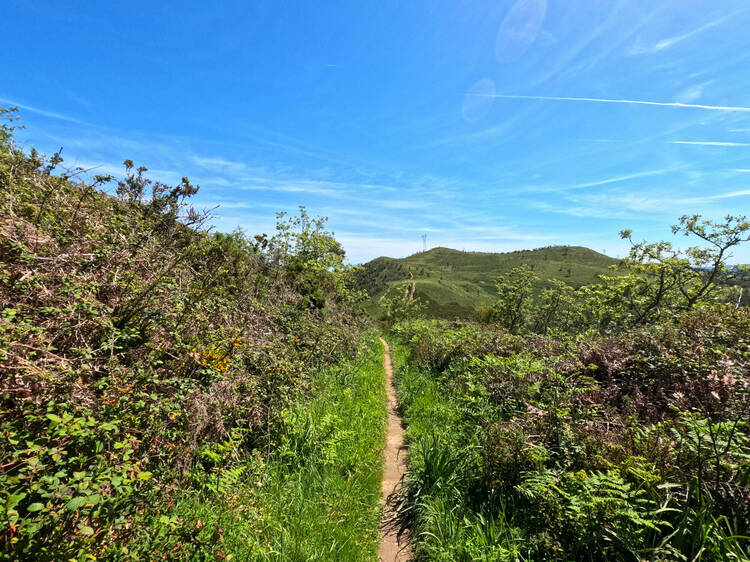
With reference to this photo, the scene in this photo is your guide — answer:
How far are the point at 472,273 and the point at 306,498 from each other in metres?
178

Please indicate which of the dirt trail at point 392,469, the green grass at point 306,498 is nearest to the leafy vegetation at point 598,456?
the dirt trail at point 392,469

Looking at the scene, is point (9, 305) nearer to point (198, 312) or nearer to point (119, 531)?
point (198, 312)

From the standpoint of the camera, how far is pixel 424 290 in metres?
111

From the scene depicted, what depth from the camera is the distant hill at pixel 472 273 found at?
4412 inches

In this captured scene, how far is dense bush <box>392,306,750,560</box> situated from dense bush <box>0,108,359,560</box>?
116 inches

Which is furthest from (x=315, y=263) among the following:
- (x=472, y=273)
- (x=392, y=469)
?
(x=472, y=273)

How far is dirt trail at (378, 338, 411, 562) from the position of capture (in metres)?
3.76

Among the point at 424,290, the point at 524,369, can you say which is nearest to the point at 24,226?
the point at 524,369

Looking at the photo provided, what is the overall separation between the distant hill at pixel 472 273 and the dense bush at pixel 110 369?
81898 millimetres

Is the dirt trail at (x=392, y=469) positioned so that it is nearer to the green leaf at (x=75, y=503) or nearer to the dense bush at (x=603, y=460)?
the dense bush at (x=603, y=460)

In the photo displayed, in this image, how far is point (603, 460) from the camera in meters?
3.22

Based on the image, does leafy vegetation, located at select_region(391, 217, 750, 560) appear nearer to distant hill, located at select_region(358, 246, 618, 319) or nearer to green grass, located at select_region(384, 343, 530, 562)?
green grass, located at select_region(384, 343, 530, 562)

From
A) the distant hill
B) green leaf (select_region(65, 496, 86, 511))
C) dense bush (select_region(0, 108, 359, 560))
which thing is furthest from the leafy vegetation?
the distant hill

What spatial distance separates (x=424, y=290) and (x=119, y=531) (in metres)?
110
